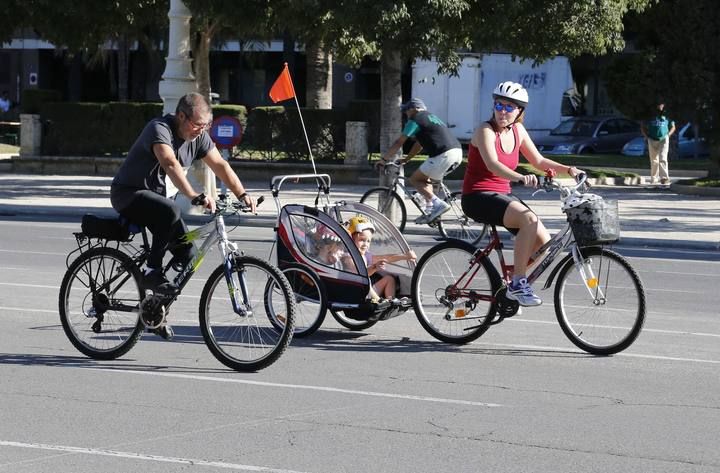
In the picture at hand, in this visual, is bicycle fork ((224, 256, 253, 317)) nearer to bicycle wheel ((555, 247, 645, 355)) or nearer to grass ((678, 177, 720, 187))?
bicycle wheel ((555, 247, 645, 355))

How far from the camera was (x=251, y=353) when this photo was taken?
27.7ft

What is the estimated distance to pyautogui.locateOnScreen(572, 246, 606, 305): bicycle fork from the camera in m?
9.00

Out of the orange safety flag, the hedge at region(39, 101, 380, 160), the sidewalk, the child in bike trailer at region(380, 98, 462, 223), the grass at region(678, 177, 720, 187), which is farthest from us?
the hedge at region(39, 101, 380, 160)

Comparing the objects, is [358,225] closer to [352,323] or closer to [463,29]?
[352,323]

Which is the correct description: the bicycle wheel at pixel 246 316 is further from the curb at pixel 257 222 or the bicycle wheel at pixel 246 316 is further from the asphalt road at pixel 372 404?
the curb at pixel 257 222

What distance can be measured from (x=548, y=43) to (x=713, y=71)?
18.1ft

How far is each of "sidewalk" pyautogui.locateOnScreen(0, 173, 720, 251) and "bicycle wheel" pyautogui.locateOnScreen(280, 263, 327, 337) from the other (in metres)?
9.22

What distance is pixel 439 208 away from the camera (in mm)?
16688

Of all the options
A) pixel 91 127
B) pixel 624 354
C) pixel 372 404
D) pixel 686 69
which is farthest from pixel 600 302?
pixel 91 127

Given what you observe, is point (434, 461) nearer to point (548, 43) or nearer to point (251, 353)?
point (251, 353)

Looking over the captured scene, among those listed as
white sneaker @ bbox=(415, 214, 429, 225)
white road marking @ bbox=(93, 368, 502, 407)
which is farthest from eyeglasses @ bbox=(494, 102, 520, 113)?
white sneaker @ bbox=(415, 214, 429, 225)

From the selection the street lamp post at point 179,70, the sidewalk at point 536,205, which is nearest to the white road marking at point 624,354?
the sidewalk at point 536,205

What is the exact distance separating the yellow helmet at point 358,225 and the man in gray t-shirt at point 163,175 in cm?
128

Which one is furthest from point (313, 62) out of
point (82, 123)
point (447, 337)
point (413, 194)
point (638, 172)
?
point (447, 337)
